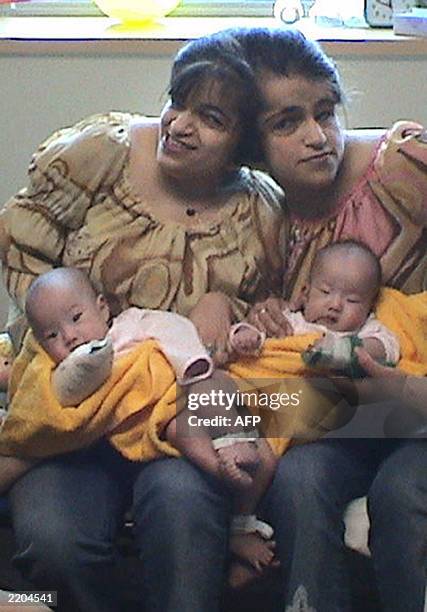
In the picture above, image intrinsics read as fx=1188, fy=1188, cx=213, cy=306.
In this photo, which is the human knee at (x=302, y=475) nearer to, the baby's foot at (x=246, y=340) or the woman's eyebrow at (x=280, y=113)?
the baby's foot at (x=246, y=340)

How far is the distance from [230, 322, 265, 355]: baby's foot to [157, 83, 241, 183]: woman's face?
0.23 meters

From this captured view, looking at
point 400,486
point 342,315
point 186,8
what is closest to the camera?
point 400,486

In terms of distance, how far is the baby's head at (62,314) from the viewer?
1555mm

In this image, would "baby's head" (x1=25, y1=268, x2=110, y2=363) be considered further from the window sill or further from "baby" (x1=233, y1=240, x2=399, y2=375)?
the window sill

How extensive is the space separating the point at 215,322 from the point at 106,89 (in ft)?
2.08

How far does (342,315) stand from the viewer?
5.18ft

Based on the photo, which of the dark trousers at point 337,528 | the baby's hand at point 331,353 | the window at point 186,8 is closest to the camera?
the dark trousers at point 337,528

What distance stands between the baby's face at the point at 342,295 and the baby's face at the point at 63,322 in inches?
11.7

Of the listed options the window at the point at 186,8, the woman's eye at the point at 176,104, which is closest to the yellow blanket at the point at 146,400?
the woman's eye at the point at 176,104

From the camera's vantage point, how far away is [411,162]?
1.64 metres

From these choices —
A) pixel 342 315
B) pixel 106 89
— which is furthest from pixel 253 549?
pixel 106 89

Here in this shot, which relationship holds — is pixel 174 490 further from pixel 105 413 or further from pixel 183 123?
pixel 183 123

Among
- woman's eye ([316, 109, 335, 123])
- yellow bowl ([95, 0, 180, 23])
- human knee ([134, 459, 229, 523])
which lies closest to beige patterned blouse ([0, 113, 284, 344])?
woman's eye ([316, 109, 335, 123])

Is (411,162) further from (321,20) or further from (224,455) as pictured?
(321,20)
